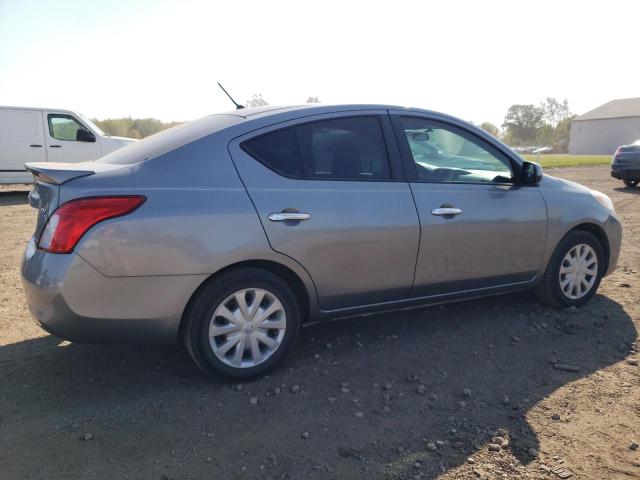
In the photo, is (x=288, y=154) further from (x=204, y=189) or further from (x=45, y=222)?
(x=45, y=222)

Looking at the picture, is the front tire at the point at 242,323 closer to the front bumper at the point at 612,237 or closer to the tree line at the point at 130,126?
the front bumper at the point at 612,237

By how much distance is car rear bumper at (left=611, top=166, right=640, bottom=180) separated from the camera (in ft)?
47.0

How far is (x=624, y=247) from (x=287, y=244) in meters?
5.49

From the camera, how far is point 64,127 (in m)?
13.3

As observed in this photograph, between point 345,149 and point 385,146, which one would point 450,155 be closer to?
point 385,146

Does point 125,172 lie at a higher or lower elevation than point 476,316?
higher

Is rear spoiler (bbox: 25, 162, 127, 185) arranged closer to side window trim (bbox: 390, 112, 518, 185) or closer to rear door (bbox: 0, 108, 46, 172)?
side window trim (bbox: 390, 112, 518, 185)

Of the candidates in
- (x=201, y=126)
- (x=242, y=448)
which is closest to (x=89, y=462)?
(x=242, y=448)

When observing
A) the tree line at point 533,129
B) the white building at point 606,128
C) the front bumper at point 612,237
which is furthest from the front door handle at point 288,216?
the tree line at point 533,129

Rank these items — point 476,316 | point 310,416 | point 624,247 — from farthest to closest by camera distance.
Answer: point 624,247 → point 476,316 → point 310,416

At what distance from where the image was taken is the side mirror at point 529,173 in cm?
423

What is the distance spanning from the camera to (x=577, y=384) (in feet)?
11.0

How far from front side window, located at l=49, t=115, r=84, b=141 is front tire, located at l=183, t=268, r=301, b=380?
11.7 meters

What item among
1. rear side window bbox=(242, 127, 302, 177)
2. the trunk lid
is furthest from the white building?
the trunk lid
